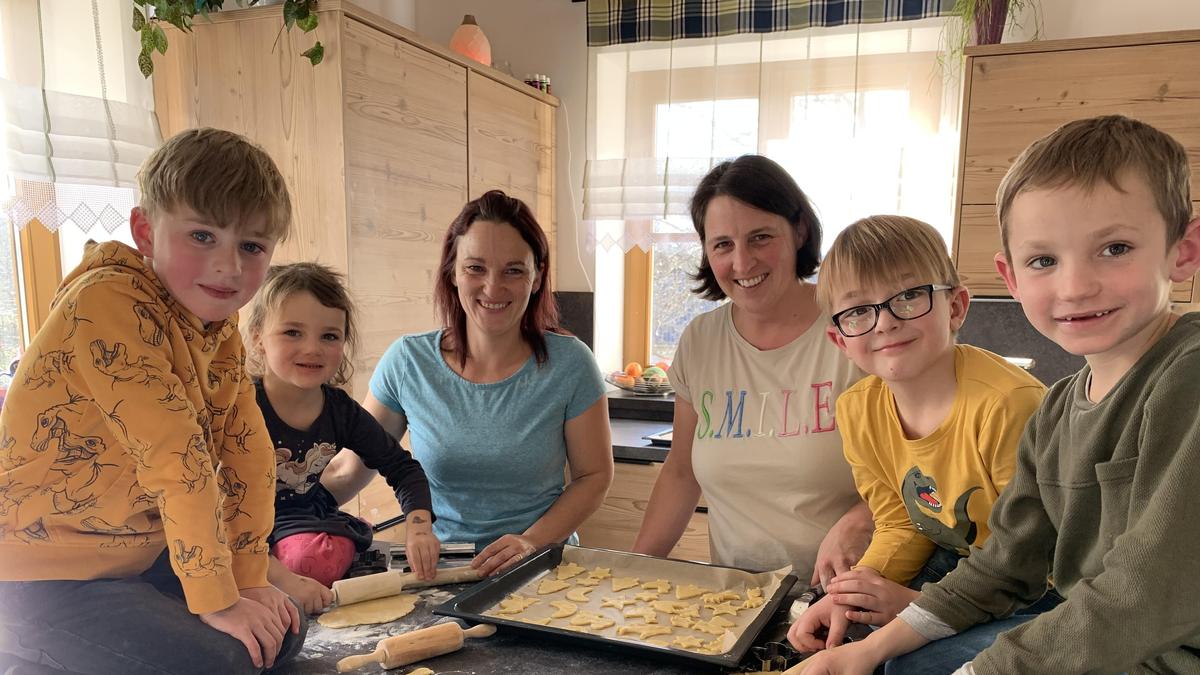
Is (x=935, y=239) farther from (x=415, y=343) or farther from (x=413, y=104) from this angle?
(x=413, y=104)

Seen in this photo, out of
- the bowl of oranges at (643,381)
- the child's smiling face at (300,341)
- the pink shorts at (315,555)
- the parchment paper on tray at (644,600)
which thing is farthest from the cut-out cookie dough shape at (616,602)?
the bowl of oranges at (643,381)

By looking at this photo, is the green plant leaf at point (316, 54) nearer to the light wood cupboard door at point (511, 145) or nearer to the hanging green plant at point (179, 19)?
the hanging green plant at point (179, 19)

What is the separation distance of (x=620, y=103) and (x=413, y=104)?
3.47ft

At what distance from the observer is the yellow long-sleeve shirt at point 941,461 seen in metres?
1.03

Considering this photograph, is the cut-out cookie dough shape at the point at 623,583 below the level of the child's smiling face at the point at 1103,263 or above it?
below

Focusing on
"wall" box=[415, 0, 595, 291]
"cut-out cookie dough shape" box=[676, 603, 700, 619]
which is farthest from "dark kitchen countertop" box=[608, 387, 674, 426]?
"cut-out cookie dough shape" box=[676, 603, 700, 619]

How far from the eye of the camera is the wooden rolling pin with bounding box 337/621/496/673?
95 centimetres

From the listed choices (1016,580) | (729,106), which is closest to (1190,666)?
(1016,580)

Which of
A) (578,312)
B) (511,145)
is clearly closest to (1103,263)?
(511,145)

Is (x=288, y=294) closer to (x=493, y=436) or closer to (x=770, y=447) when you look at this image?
(x=493, y=436)

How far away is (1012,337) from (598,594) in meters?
2.07

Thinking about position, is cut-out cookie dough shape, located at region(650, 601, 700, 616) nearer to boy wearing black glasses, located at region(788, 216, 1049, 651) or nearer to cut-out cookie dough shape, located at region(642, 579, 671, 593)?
cut-out cookie dough shape, located at region(642, 579, 671, 593)

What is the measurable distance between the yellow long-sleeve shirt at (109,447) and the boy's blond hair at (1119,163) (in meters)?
1.03

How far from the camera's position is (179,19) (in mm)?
1958
